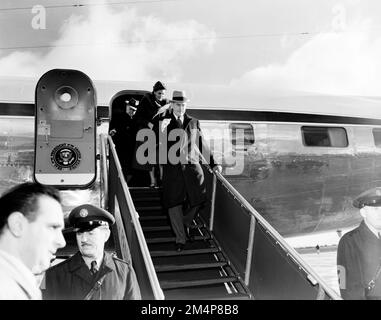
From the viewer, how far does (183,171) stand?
4.25 meters

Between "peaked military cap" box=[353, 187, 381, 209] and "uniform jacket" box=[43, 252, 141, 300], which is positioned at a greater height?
"peaked military cap" box=[353, 187, 381, 209]

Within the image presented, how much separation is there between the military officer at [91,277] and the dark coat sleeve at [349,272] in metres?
1.49

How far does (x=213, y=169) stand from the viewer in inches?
181

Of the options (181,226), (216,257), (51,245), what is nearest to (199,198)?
(181,226)

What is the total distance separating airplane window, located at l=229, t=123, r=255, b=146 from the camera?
21.7 ft

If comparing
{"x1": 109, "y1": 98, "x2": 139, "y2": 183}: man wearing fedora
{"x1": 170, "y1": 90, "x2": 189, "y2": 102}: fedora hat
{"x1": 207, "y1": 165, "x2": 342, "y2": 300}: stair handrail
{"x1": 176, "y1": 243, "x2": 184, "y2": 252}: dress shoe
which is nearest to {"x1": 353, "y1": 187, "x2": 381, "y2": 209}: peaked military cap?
{"x1": 207, "y1": 165, "x2": 342, "y2": 300}: stair handrail

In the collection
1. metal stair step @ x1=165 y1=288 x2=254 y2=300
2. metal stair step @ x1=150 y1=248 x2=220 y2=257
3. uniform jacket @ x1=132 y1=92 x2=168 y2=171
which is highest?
uniform jacket @ x1=132 y1=92 x2=168 y2=171

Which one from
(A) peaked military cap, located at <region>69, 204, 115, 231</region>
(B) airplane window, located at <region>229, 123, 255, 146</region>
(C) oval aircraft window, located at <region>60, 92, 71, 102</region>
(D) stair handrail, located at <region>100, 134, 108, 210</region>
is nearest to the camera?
(A) peaked military cap, located at <region>69, 204, 115, 231</region>

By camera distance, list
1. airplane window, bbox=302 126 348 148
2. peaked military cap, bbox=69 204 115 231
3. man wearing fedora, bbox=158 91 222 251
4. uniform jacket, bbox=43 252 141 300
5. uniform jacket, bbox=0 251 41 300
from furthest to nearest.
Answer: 1. airplane window, bbox=302 126 348 148
2. man wearing fedora, bbox=158 91 222 251
3. peaked military cap, bbox=69 204 115 231
4. uniform jacket, bbox=43 252 141 300
5. uniform jacket, bbox=0 251 41 300

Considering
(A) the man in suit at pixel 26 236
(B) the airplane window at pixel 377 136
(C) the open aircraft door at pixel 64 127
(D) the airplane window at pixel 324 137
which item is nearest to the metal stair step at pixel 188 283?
(C) the open aircraft door at pixel 64 127

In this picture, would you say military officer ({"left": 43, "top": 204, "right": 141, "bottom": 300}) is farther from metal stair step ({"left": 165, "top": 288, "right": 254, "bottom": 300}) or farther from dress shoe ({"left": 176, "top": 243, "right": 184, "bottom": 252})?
dress shoe ({"left": 176, "top": 243, "right": 184, "bottom": 252})

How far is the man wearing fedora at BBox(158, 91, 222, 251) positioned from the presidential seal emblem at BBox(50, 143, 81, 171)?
3.60 ft

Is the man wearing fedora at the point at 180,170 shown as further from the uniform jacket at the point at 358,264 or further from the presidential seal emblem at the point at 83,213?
the uniform jacket at the point at 358,264
